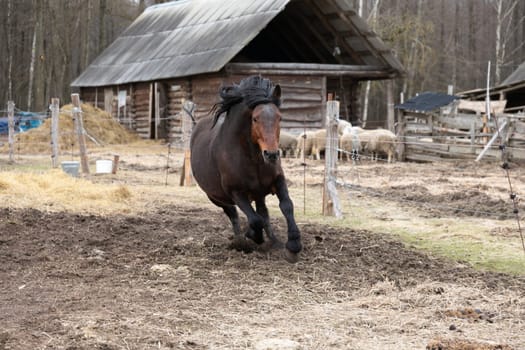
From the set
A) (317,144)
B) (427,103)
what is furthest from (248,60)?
(317,144)

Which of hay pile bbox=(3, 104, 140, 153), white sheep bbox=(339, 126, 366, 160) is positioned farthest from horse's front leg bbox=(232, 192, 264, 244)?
hay pile bbox=(3, 104, 140, 153)

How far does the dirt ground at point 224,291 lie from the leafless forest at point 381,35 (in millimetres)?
28843

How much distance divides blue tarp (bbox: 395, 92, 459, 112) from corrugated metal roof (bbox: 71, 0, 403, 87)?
6.51 feet

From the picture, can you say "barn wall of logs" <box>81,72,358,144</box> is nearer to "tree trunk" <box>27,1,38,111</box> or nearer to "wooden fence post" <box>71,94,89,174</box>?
"tree trunk" <box>27,1,38,111</box>

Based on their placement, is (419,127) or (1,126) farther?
(1,126)

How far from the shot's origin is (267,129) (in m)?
6.65

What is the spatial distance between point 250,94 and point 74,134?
65.6 ft

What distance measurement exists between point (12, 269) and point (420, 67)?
35539 mm

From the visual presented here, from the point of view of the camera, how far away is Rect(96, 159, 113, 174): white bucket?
16312 mm

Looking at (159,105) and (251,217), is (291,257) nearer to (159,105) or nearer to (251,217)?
(251,217)

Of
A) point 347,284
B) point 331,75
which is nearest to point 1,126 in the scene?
point 331,75

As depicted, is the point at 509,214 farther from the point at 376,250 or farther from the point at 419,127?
the point at 419,127

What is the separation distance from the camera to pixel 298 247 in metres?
6.84

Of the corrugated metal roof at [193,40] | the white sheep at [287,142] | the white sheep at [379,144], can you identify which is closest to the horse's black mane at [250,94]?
the white sheep at [379,144]
